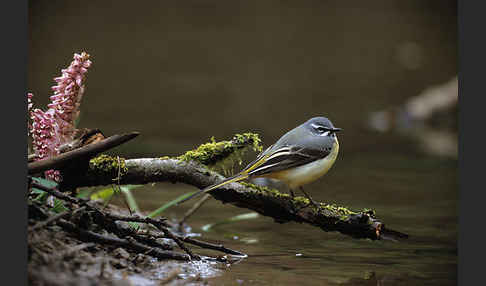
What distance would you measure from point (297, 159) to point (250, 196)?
0.49 metres

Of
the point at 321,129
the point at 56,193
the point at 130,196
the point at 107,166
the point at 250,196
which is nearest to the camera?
the point at 56,193

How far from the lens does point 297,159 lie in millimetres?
4996

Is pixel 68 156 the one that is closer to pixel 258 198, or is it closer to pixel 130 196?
pixel 258 198

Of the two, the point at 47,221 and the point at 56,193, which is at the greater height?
the point at 56,193

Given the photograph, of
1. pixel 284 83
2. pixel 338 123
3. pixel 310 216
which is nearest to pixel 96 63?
pixel 284 83

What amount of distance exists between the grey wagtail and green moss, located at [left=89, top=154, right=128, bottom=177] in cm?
54

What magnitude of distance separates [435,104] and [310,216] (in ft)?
32.0

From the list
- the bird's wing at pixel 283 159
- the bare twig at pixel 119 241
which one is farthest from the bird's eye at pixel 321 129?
the bare twig at pixel 119 241

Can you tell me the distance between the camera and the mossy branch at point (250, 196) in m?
4.84

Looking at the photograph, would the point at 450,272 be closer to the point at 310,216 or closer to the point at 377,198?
the point at 310,216

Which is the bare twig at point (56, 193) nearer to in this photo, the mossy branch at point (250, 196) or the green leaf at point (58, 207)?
the green leaf at point (58, 207)

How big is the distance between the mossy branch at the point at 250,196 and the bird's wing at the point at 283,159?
181mm

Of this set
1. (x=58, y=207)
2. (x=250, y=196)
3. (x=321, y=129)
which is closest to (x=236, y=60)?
(x=321, y=129)

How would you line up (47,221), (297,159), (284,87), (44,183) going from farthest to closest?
(284,87), (297,159), (44,183), (47,221)
